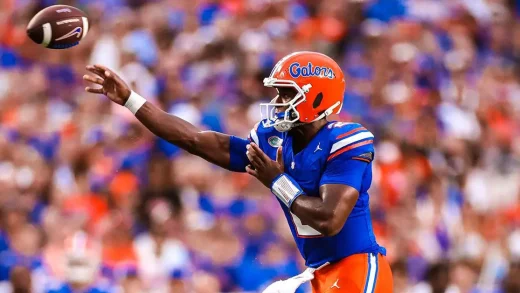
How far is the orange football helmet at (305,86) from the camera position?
445cm

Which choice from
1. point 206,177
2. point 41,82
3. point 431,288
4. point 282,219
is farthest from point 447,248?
point 41,82

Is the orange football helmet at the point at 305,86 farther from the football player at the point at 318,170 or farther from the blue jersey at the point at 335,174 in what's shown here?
the blue jersey at the point at 335,174

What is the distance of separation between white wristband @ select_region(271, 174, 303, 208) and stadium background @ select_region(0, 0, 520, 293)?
2.89m

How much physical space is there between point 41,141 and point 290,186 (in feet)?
15.2

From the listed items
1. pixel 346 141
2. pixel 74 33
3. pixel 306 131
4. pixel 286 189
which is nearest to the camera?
pixel 286 189

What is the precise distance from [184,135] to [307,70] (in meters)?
0.76

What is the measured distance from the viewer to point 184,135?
479 centimetres

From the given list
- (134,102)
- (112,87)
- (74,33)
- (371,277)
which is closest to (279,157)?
(371,277)

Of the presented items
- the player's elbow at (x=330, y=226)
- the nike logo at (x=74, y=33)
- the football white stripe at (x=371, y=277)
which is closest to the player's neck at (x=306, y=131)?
the player's elbow at (x=330, y=226)

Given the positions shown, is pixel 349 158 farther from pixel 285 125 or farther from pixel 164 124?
pixel 164 124

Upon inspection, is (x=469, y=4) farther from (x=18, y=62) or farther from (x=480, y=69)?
(x=18, y=62)

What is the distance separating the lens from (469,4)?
1162cm

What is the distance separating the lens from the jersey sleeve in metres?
4.25

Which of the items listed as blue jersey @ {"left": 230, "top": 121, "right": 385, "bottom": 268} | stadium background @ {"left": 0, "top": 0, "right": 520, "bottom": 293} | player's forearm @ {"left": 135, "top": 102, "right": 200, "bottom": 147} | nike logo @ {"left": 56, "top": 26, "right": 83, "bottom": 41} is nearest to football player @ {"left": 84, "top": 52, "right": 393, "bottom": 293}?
blue jersey @ {"left": 230, "top": 121, "right": 385, "bottom": 268}
